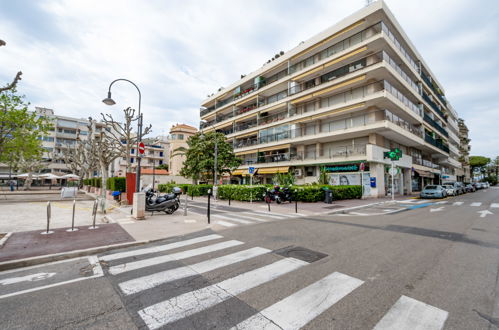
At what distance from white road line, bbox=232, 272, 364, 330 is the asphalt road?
1 centimetres

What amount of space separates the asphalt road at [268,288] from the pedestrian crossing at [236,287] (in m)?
0.01

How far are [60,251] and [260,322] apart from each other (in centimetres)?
510

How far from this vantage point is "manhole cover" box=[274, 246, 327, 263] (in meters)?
4.65

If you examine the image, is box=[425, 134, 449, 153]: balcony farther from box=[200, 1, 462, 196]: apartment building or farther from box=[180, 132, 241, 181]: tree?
box=[180, 132, 241, 181]: tree

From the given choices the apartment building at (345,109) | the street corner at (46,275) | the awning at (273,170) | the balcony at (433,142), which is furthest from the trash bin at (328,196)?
the balcony at (433,142)

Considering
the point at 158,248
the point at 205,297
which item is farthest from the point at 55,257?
the point at 205,297

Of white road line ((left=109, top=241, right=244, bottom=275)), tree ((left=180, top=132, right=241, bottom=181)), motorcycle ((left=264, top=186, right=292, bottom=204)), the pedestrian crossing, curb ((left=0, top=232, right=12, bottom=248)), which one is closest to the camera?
the pedestrian crossing

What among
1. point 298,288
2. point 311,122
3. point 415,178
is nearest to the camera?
point 298,288

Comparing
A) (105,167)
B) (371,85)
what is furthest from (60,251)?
(371,85)

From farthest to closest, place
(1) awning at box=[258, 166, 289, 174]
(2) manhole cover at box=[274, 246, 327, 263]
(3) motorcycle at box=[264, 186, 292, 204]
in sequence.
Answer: (1) awning at box=[258, 166, 289, 174] → (3) motorcycle at box=[264, 186, 292, 204] → (2) manhole cover at box=[274, 246, 327, 263]

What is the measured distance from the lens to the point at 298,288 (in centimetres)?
332

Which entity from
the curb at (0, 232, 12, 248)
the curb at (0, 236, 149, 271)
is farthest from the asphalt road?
the curb at (0, 232, 12, 248)

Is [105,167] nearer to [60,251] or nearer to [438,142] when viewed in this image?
[60,251]

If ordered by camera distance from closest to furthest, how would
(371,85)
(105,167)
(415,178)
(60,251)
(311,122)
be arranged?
(60,251) → (105,167) → (371,85) → (311,122) → (415,178)
